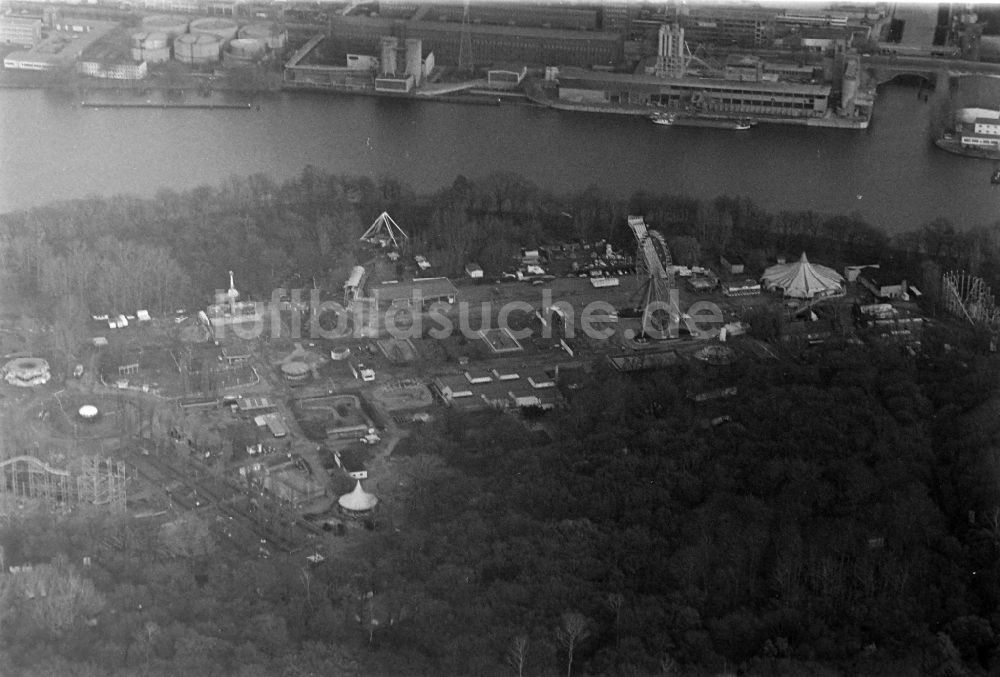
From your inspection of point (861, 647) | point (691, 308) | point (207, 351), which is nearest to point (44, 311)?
point (207, 351)

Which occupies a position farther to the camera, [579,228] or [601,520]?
[579,228]

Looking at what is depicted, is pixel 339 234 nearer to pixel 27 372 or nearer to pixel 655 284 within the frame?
pixel 655 284

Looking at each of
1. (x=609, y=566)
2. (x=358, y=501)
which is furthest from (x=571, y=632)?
(x=358, y=501)

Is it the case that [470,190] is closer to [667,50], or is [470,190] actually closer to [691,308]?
[691,308]

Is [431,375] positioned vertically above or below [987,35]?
below

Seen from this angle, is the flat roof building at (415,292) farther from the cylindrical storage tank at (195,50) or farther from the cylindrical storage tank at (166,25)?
the cylindrical storage tank at (166,25)

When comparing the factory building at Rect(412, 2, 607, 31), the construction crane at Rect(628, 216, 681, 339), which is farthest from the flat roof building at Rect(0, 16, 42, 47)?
the construction crane at Rect(628, 216, 681, 339)
